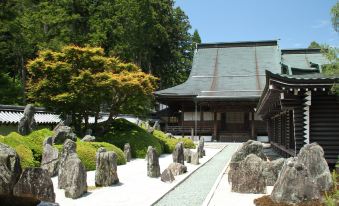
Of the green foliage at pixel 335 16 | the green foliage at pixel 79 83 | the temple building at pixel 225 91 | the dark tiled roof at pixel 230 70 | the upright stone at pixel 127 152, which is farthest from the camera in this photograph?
the dark tiled roof at pixel 230 70

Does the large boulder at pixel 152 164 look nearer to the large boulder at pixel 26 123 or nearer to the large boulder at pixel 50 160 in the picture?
the large boulder at pixel 50 160

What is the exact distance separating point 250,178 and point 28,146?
9.09 m

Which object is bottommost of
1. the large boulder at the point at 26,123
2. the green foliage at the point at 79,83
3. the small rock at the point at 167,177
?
the small rock at the point at 167,177

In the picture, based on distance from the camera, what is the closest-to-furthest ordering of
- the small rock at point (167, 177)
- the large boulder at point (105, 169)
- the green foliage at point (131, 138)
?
the large boulder at point (105, 169) → the small rock at point (167, 177) → the green foliage at point (131, 138)

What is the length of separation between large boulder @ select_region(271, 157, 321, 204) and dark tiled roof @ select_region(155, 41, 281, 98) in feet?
87.3

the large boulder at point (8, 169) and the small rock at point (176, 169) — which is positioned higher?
the large boulder at point (8, 169)

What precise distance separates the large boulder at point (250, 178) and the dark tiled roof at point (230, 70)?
81.7 feet

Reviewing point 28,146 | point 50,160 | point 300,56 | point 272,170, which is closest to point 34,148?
point 28,146

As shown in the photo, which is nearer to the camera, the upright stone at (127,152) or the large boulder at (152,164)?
the large boulder at (152,164)

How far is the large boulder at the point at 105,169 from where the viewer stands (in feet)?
39.7

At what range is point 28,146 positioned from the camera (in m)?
15.0

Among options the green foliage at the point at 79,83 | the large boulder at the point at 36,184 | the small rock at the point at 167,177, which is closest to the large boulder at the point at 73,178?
the large boulder at the point at 36,184

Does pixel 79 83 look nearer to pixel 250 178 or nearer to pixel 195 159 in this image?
pixel 195 159

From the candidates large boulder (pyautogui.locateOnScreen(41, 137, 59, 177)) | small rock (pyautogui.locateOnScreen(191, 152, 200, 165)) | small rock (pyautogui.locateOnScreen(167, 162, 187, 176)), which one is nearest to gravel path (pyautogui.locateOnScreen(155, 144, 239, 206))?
small rock (pyautogui.locateOnScreen(167, 162, 187, 176))
